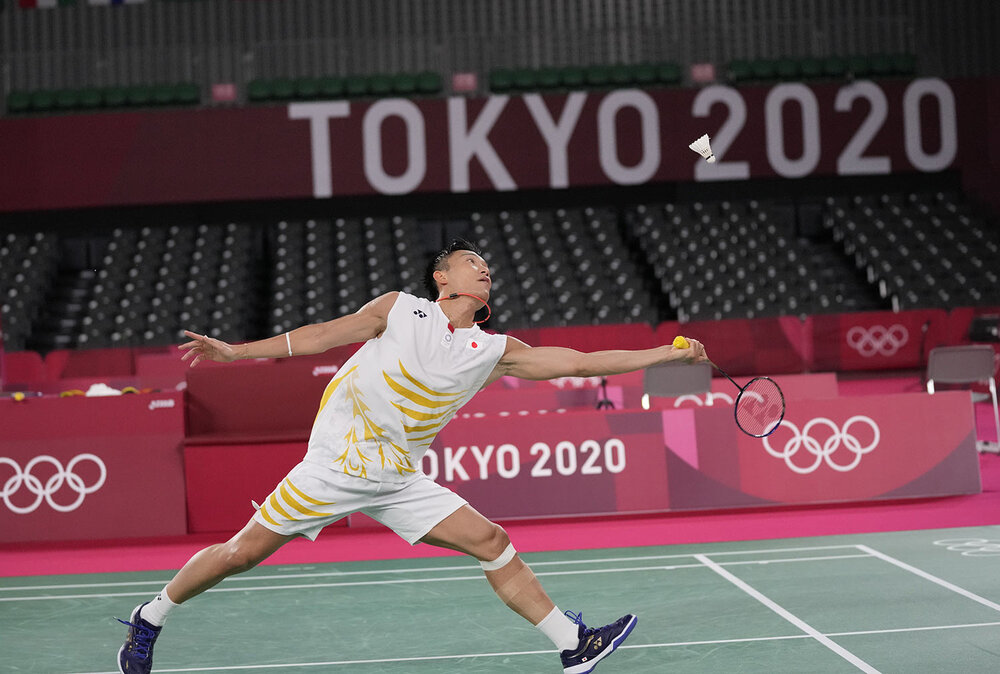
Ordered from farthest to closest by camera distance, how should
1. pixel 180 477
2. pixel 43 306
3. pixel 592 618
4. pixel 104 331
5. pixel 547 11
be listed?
pixel 547 11, pixel 43 306, pixel 104 331, pixel 180 477, pixel 592 618

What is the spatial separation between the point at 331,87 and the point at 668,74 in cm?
637

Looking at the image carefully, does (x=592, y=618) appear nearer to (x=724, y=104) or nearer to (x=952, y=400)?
(x=952, y=400)

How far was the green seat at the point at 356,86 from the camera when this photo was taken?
19.2 meters

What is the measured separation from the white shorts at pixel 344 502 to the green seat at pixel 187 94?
17.0 metres

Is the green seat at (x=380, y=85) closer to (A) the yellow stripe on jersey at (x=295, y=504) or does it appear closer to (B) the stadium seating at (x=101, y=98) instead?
(B) the stadium seating at (x=101, y=98)

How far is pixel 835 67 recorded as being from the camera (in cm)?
1933

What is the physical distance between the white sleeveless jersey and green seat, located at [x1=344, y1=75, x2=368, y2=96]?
16.4 meters

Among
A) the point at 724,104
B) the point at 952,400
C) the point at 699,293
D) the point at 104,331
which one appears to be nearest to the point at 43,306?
the point at 104,331

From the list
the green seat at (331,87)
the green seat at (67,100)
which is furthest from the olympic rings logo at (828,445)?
the green seat at (67,100)

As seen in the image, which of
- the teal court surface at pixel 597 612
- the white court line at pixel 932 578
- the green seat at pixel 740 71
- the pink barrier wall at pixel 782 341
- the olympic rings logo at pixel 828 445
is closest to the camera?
the teal court surface at pixel 597 612

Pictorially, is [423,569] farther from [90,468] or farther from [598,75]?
[598,75]

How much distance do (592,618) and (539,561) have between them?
1.40m

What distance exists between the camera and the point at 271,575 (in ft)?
20.1

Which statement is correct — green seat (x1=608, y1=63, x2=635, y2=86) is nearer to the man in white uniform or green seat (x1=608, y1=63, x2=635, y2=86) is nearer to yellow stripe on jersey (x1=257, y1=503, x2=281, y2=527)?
the man in white uniform
